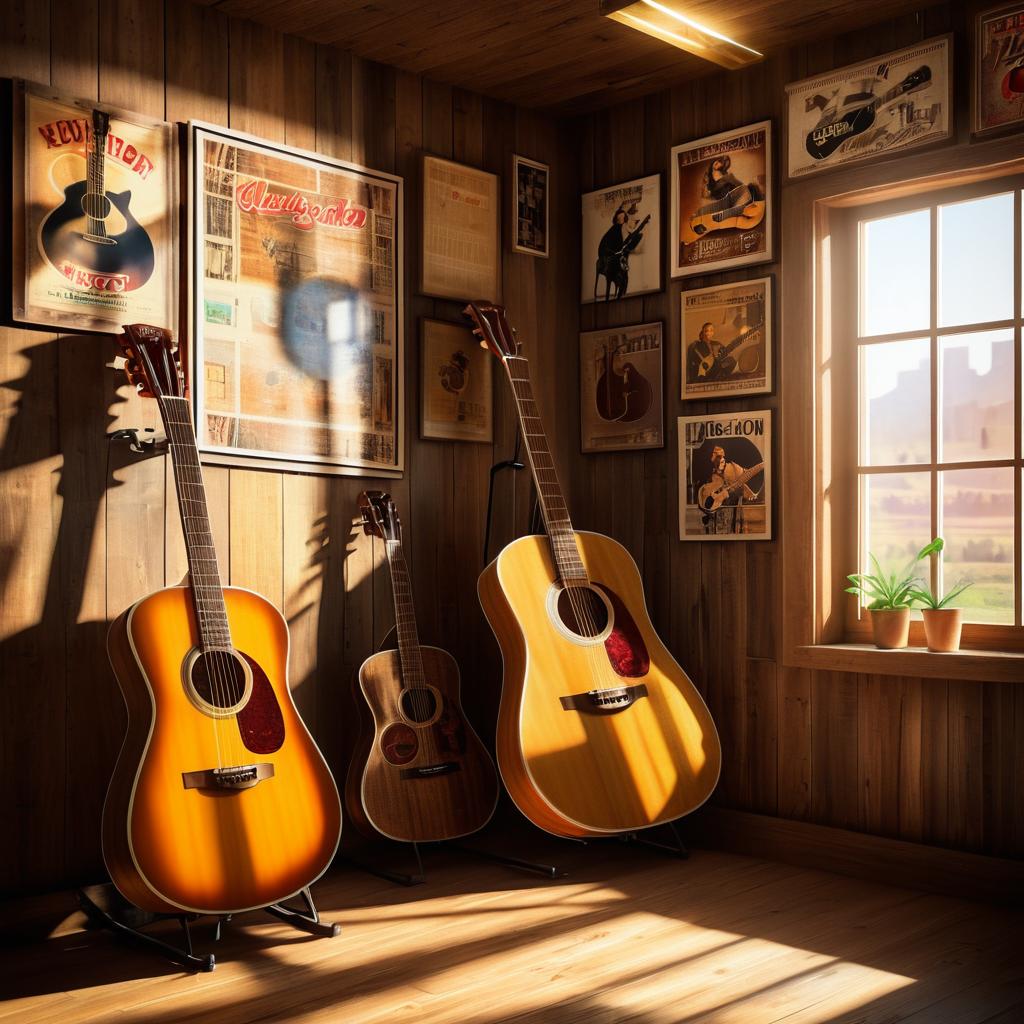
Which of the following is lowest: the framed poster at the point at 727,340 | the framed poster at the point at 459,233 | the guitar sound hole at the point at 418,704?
the guitar sound hole at the point at 418,704

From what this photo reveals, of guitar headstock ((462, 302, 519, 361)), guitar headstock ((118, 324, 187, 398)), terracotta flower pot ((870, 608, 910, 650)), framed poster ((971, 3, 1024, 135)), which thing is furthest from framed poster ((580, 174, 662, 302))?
guitar headstock ((118, 324, 187, 398))

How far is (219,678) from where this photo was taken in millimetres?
2449

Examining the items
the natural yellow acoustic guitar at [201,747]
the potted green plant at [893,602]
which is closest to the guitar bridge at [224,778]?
the natural yellow acoustic guitar at [201,747]

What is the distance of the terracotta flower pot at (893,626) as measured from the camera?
2.97 metres

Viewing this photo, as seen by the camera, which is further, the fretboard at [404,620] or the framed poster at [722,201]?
the framed poster at [722,201]

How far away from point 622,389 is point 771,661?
967mm

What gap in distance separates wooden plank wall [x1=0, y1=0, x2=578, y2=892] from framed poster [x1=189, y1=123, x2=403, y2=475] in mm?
76

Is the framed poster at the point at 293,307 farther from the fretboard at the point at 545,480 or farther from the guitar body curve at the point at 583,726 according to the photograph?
the guitar body curve at the point at 583,726

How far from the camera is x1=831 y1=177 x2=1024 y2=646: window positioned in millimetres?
2906

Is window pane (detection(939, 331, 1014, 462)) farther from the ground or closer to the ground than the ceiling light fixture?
closer to the ground

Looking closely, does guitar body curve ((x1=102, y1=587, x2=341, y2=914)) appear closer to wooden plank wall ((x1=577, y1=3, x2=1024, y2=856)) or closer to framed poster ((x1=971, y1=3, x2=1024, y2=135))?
wooden plank wall ((x1=577, y1=3, x2=1024, y2=856))

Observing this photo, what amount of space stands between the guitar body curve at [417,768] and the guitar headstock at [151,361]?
0.86m

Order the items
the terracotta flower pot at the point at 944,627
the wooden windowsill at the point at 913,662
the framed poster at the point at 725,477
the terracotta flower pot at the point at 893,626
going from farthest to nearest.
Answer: the framed poster at the point at 725,477 → the terracotta flower pot at the point at 893,626 → the terracotta flower pot at the point at 944,627 → the wooden windowsill at the point at 913,662

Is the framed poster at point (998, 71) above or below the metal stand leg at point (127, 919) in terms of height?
above
